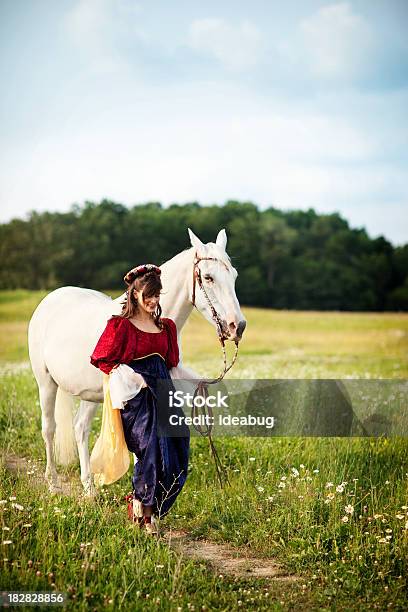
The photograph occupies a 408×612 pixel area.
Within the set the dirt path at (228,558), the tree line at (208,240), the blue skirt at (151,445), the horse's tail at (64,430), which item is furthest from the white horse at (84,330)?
the tree line at (208,240)

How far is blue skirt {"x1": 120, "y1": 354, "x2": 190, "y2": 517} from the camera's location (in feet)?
15.8

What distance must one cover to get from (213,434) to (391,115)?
40.7 metres

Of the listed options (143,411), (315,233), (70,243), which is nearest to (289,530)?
(143,411)

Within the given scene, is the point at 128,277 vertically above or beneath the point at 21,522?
above

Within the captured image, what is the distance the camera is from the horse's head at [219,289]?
4.77 metres

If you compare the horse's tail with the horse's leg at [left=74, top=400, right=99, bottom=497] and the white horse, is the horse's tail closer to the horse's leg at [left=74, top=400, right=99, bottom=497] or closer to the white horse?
the white horse

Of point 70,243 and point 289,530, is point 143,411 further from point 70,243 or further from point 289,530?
point 70,243

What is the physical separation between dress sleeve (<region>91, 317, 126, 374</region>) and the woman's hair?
0.11m

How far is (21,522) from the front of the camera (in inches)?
174

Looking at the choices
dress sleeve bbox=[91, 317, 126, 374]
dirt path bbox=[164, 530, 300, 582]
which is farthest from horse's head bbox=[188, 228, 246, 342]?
dirt path bbox=[164, 530, 300, 582]

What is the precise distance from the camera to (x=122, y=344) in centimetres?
476

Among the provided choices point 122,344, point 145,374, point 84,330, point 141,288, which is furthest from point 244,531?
point 84,330

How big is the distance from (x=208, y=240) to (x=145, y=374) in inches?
1457

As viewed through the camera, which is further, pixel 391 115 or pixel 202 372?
pixel 391 115
